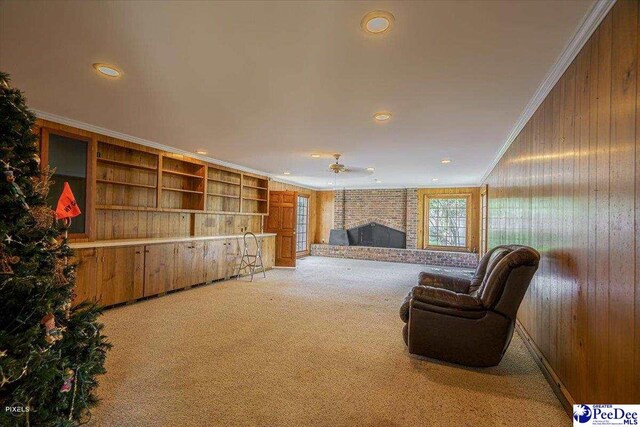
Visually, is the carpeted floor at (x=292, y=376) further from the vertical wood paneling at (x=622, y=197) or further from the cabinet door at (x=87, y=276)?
the vertical wood paneling at (x=622, y=197)

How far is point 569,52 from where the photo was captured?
1.92 m

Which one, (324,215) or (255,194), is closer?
(255,194)

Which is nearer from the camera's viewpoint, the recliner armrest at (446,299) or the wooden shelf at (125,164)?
the recliner armrest at (446,299)

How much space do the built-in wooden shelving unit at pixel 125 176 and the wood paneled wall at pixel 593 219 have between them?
5179 millimetres

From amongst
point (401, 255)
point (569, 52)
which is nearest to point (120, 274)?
point (569, 52)

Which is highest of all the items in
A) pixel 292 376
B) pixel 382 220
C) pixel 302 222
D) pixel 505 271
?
pixel 382 220

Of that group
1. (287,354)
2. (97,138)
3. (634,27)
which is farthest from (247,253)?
(634,27)

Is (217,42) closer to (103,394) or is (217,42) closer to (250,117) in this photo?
(250,117)

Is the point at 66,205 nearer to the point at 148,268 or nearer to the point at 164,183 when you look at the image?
the point at 148,268

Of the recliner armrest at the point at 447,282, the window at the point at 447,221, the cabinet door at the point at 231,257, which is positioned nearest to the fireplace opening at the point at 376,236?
the window at the point at 447,221

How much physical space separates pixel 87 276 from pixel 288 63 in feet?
11.5

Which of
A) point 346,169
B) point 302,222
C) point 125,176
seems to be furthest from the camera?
point 302,222

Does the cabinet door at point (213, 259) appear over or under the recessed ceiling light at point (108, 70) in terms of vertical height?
under

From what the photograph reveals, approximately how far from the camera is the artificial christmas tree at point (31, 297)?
1.12 metres
